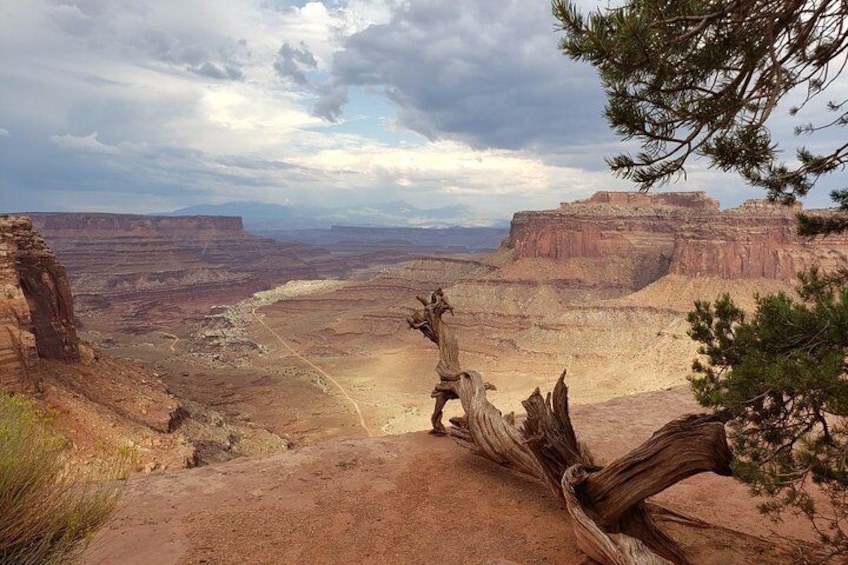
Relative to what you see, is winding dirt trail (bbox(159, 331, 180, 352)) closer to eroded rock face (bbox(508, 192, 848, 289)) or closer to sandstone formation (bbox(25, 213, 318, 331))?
sandstone formation (bbox(25, 213, 318, 331))

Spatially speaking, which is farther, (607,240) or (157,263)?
(157,263)

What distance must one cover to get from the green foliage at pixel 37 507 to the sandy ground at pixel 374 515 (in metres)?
2.54

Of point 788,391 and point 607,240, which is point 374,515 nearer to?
point 788,391

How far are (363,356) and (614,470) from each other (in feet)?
169

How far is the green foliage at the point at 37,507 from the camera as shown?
3.99 m

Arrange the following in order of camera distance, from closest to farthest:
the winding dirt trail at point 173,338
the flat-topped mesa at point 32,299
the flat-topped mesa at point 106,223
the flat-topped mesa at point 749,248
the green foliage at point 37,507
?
1. the green foliage at point 37,507
2. the flat-topped mesa at point 32,299
3. the flat-topped mesa at point 749,248
4. the winding dirt trail at point 173,338
5. the flat-topped mesa at point 106,223

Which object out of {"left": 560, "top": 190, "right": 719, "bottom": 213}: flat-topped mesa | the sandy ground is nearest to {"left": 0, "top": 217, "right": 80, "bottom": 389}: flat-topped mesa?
the sandy ground

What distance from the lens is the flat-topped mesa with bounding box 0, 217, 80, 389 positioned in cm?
2019

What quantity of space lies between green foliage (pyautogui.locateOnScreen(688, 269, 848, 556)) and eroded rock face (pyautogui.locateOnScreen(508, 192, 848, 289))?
144 ft

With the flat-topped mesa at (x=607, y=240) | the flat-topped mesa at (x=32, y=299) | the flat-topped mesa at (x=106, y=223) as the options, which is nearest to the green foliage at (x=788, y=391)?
the flat-topped mesa at (x=32, y=299)

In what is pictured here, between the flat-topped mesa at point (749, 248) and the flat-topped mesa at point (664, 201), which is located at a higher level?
the flat-topped mesa at point (664, 201)

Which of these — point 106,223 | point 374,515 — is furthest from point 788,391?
point 106,223

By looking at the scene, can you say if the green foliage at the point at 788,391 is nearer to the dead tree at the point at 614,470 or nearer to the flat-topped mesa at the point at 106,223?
the dead tree at the point at 614,470

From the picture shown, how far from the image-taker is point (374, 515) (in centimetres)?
778
